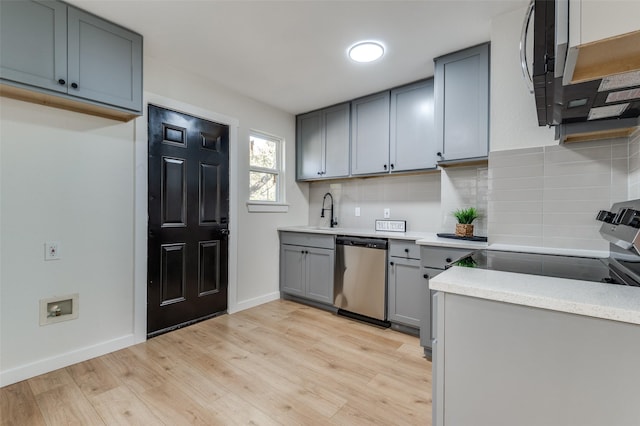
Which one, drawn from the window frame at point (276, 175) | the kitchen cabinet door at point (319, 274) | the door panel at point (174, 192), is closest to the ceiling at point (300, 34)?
the window frame at point (276, 175)

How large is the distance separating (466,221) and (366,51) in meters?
1.67

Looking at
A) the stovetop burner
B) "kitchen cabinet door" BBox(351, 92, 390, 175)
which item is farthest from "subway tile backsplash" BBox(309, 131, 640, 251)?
"kitchen cabinet door" BBox(351, 92, 390, 175)

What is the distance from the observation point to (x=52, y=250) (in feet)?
6.63

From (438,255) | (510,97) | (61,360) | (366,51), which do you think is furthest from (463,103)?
(61,360)

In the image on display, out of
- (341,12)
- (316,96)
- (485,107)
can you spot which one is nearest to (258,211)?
(316,96)

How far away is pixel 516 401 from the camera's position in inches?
33.8

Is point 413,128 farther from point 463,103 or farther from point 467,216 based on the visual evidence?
point 467,216

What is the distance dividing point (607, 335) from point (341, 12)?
2.15m

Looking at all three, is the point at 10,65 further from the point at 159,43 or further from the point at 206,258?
the point at 206,258

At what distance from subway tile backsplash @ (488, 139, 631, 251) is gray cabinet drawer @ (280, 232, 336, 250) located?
1606 mm

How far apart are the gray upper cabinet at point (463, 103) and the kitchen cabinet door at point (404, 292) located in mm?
1017

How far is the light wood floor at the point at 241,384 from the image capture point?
158cm

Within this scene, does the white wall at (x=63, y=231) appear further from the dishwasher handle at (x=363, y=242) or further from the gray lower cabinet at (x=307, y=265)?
the dishwasher handle at (x=363, y=242)

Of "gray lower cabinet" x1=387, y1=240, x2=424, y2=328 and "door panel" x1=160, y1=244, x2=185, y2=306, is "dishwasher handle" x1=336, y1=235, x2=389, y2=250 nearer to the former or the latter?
"gray lower cabinet" x1=387, y1=240, x2=424, y2=328
